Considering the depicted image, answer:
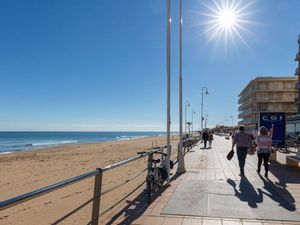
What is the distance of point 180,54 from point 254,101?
59671mm

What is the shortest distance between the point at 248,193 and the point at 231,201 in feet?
2.91

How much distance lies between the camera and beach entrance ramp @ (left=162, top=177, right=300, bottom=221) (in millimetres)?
4855

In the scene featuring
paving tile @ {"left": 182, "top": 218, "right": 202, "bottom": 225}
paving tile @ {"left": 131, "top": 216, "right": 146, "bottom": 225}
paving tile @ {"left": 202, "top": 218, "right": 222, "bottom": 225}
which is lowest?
paving tile @ {"left": 131, "top": 216, "right": 146, "bottom": 225}

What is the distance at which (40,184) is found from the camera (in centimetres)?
1132

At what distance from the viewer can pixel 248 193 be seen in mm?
6371

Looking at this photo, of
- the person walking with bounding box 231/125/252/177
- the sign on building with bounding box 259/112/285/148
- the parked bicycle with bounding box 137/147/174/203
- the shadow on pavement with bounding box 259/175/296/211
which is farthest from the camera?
the sign on building with bounding box 259/112/285/148

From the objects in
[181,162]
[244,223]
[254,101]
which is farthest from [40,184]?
[254,101]

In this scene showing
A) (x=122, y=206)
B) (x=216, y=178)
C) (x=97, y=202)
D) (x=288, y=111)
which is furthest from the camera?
(x=288, y=111)

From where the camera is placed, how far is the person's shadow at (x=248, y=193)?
5693mm

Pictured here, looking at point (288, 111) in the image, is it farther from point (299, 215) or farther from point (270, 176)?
point (299, 215)

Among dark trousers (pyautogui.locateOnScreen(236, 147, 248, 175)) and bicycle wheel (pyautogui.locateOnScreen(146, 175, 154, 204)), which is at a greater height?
dark trousers (pyautogui.locateOnScreen(236, 147, 248, 175))

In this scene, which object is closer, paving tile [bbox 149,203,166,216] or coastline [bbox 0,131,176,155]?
paving tile [bbox 149,203,166,216]

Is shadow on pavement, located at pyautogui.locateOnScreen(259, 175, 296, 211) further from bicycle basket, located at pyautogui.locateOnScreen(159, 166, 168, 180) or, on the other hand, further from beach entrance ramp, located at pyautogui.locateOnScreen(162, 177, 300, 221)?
bicycle basket, located at pyautogui.locateOnScreen(159, 166, 168, 180)

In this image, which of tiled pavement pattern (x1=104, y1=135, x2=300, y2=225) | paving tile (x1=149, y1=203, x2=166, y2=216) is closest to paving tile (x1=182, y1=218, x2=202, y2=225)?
tiled pavement pattern (x1=104, y1=135, x2=300, y2=225)
